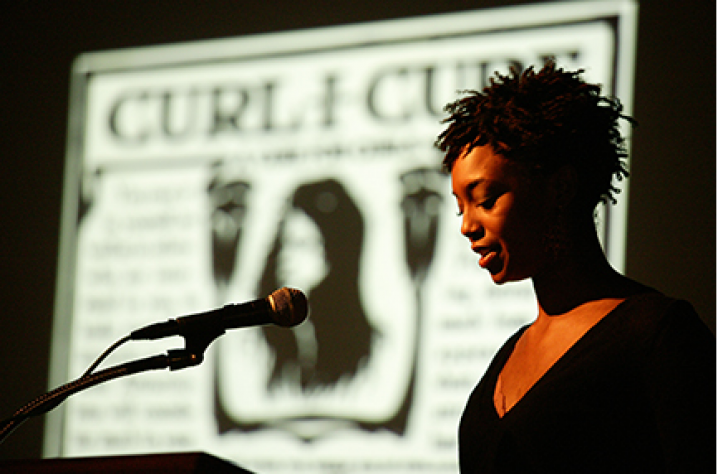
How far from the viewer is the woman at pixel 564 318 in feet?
4.51

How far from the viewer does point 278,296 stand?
1.47m

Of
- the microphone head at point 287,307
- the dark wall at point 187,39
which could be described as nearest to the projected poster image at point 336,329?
→ the dark wall at point 187,39

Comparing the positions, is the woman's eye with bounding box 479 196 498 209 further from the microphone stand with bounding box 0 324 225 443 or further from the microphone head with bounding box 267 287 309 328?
the microphone stand with bounding box 0 324 225 443

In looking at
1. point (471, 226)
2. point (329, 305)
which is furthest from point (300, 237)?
point (471, 226)

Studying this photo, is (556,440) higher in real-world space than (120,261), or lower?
lower

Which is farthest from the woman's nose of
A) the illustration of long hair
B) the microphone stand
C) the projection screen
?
the illustration of long hair

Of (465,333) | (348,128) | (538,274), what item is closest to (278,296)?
(538,274)

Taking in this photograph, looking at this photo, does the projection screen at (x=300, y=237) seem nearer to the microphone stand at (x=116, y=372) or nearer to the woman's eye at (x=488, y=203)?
the woman's eye at (x=488, y=203)

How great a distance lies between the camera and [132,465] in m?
1.31

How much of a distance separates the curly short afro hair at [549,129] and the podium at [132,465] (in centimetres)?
70

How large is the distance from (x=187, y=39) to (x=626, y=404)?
2.46 metres

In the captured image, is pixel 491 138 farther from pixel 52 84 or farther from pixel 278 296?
pixel 52 84

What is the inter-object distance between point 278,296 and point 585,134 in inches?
23.6

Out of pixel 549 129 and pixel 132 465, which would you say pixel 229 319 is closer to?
pixel 132 465
